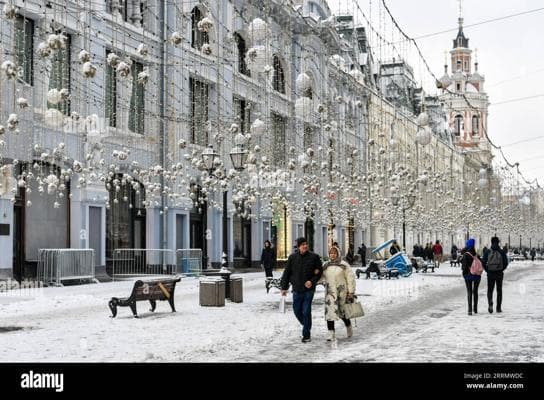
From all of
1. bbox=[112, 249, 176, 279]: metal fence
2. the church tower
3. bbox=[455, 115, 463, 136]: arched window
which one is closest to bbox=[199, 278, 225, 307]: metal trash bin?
bbox=[112, 249, 176, 279]: metal fence

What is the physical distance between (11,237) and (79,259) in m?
2.98

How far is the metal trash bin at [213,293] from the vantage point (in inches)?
780

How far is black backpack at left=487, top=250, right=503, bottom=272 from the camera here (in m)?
18.0

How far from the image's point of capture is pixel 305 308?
13.4 metres

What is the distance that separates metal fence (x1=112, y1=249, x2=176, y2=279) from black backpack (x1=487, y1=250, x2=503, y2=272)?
56.6 feet

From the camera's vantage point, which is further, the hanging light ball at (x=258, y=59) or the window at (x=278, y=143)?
the window at (x=278, y=143)

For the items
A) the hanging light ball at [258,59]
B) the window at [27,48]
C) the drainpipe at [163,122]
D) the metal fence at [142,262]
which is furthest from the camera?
the drainpipe at [163,122]

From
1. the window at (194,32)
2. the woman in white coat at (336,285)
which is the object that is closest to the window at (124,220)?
the window at (194,32)

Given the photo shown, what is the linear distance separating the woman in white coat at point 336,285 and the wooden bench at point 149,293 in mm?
5300

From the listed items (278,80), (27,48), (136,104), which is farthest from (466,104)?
(27,48)

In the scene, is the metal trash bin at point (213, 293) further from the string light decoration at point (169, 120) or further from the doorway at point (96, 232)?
the doorway at point (96, 232)

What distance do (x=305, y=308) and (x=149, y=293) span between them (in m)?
5.74
